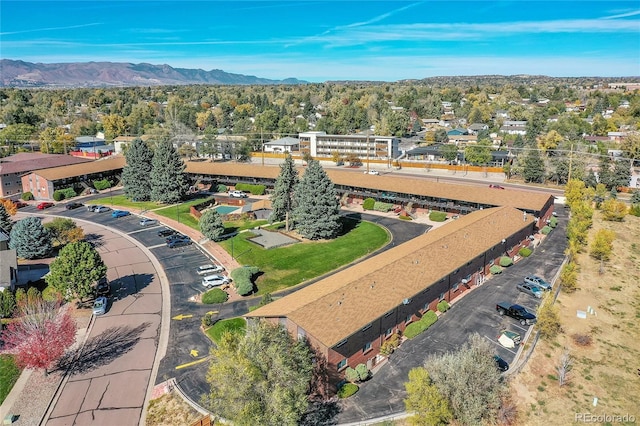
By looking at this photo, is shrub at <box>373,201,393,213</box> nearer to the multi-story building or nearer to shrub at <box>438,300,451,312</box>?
shrub at <box>438,300,451,312</box>

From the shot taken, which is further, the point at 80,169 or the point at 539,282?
the point at 80,169

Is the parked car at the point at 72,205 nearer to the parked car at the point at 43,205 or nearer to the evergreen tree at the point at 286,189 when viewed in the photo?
the parked car at the point at 43,205

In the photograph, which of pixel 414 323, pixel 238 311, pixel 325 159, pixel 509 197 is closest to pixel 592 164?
pixel 509 197

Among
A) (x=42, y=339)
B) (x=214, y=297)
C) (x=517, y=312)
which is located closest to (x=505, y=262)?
(x=517, y=312)

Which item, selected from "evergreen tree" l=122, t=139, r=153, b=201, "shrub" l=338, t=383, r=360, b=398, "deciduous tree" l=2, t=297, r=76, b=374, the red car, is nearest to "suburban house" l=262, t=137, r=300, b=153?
"evergreen tree" l=122, t=139, r=153, b=201

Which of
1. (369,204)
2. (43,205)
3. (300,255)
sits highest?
(369,204)

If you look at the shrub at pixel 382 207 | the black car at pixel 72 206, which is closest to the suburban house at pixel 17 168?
the black car at pixel 72 206

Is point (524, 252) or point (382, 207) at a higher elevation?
point (382, 207)

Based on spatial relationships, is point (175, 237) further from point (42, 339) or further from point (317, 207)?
point (42, 339)
